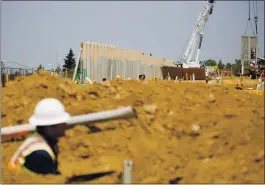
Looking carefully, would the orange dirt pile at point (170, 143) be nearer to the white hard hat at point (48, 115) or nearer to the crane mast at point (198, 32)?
the white hard hat at point (48, 115)

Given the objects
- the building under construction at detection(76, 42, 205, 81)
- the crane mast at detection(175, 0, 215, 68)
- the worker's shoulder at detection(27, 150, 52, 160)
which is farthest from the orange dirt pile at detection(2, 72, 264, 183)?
the crane mast at detection(175, 0, 215, 68)

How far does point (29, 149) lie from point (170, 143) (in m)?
1.95

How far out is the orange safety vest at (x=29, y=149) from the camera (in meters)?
4.79

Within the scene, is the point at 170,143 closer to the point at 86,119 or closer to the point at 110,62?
the point at 86,119

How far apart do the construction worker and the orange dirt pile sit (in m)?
0.15

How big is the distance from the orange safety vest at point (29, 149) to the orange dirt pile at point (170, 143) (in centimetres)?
18

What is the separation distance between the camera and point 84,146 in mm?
5176

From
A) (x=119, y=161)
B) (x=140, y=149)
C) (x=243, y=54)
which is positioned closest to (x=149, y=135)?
(x=140, y=149)

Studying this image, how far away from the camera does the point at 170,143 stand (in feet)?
16.1

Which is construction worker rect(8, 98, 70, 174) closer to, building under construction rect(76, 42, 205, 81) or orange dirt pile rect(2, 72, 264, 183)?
orange dirt pile rect(2, 72, 264, 183)

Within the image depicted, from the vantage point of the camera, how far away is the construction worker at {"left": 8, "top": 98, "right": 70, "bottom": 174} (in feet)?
15.7

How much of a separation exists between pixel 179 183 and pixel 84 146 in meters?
1.47

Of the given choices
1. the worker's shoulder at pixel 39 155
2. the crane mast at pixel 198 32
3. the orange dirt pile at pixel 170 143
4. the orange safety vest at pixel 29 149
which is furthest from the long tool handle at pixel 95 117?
the crane mast at pixel 198 32

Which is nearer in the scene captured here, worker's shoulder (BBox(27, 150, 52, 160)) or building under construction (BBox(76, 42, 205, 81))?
worker's shoulder (BBox(27, 150, 52, 160))
